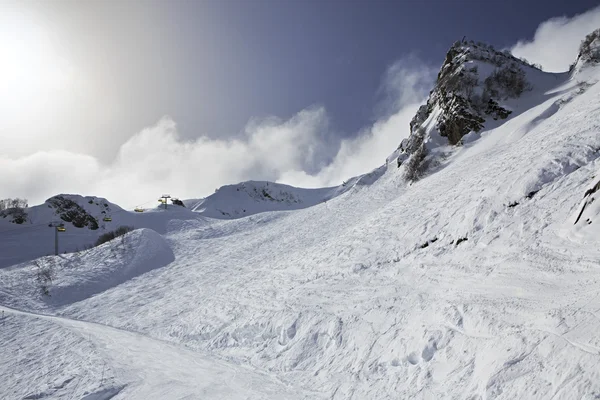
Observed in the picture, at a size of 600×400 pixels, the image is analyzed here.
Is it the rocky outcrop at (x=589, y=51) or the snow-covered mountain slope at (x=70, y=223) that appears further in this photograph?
the snow-covered mountain slope at (x=70, y=223)

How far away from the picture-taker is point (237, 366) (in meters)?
8.80

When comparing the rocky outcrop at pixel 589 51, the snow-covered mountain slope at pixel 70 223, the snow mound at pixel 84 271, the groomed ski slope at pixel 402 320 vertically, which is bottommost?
the groomed ski slope at pixel 402 320

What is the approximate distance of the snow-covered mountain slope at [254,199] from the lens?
89.8 m

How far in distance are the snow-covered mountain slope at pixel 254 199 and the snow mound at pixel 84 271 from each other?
53455 millimetres

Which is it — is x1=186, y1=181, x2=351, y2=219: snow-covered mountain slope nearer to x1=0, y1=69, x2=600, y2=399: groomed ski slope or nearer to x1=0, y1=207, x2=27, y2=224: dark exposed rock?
x1=0, y1=207, x2=27, y2=224: dark exposed rock

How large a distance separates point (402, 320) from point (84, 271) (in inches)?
1021

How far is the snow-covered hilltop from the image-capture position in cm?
548

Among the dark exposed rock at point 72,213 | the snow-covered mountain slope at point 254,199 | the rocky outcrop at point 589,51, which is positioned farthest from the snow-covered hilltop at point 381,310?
the snow-covered mountain slope at point 254,199

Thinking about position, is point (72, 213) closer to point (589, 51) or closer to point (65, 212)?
point (65, 212)

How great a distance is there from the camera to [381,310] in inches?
338

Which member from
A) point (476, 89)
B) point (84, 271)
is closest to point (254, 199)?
point (84, 271)

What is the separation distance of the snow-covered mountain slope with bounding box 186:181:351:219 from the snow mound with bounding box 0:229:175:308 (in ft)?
175

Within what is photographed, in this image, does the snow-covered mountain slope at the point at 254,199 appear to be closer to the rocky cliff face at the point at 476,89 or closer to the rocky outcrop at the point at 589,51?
the rocky cliff face at the point at 476,89

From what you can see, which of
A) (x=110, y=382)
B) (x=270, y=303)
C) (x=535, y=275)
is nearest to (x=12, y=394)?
(x=110, y=382)
